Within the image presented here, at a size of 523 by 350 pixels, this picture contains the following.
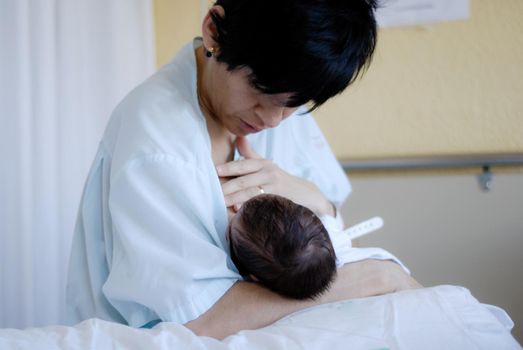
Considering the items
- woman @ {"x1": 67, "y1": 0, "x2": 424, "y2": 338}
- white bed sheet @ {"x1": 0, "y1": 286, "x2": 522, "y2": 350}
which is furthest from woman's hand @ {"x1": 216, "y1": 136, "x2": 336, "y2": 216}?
white bed sheet @ {"x1": 0, "y1": 286, "x2": 522, "y2": 350}

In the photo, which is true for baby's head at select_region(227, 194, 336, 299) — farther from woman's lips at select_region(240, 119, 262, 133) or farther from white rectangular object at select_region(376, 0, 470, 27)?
white rectangular object at select_region(376, 0, 470, 27)

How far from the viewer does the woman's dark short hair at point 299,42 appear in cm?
74

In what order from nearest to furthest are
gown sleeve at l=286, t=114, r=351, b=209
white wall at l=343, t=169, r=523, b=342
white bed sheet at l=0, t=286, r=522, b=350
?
white bed sheet at l=0, t=286, r=522, b=350
gown sleeve at l=286, t=114, r=351, b=209
white wall at l=343, t=169, r=523, b=342

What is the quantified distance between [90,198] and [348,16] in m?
0.58

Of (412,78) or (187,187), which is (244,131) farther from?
(412,78)

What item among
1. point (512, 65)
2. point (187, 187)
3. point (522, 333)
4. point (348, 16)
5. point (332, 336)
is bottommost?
point (522, 333)

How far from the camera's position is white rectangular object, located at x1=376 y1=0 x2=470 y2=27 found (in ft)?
5.29

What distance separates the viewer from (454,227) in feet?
5.30

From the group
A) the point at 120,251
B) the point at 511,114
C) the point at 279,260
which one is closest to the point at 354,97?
the point at 511,114

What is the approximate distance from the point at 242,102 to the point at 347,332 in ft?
1.33

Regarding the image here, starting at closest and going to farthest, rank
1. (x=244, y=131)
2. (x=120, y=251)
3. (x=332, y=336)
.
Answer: (x=332, y=336), (x=120, y=251), (x=244, y=131)

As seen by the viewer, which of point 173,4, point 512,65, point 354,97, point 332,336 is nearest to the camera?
point 332,336

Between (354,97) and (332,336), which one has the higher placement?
(354,97)

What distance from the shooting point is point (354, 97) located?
5.64ft
